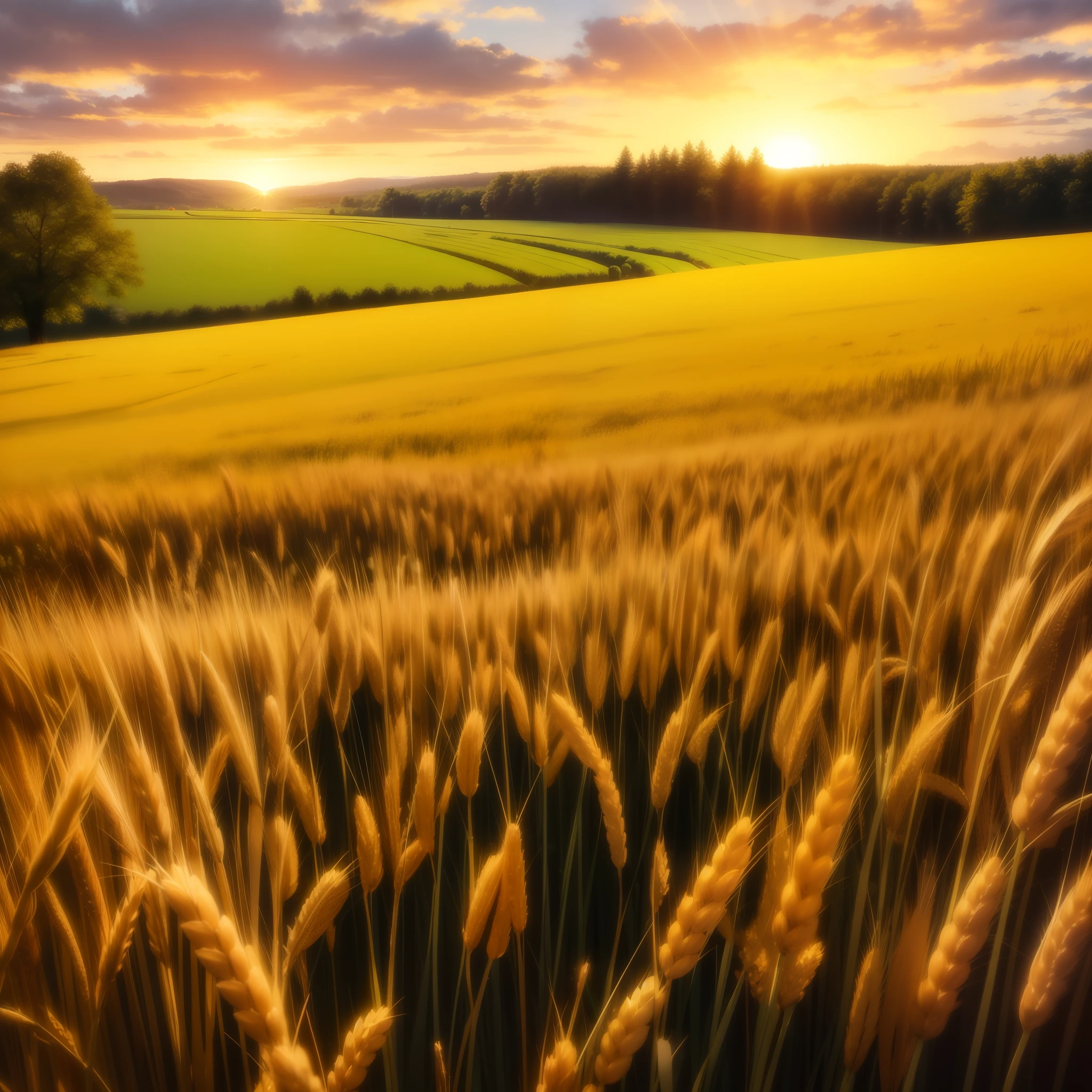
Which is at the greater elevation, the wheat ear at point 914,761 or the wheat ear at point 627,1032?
the wheat ear at point 914,761

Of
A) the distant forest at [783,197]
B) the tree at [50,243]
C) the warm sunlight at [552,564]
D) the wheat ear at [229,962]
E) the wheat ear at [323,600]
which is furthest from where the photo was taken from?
the distant forest at [783,197]

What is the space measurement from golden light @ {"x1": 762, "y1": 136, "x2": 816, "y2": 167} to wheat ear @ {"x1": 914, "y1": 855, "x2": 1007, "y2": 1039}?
1.19m

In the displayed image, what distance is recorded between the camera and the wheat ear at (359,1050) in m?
0.30

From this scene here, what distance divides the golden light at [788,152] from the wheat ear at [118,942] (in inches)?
51.2

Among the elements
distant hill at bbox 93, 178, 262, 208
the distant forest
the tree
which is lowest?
the tree

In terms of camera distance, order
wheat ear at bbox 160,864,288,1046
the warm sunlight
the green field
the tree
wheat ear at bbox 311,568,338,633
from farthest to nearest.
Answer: the green field, the tree, wheat ear at bbox 311,568,338,633, the warm sunlight, wheat ear at bbox 160,864,288,1046

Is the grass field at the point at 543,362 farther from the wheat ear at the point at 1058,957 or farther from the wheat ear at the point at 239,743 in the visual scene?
the wheat ear at the point at 1058,957

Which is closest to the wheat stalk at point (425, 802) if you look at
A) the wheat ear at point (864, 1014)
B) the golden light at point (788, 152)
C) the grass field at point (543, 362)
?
the wheat ear at point (864, 1014)

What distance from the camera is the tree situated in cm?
88

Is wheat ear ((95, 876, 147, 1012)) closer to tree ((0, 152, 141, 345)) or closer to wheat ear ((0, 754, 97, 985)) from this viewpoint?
wheat ear ((0, 754, 97, 985))

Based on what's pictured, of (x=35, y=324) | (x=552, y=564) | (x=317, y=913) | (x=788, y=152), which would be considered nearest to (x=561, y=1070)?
(x=317, y=913)

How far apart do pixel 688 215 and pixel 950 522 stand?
0.71 metres

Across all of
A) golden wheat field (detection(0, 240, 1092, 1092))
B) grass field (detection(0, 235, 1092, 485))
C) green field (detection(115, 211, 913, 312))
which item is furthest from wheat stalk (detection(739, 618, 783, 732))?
green field (detection(115, 211, 913, 312))

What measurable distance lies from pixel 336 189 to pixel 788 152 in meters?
0.73
